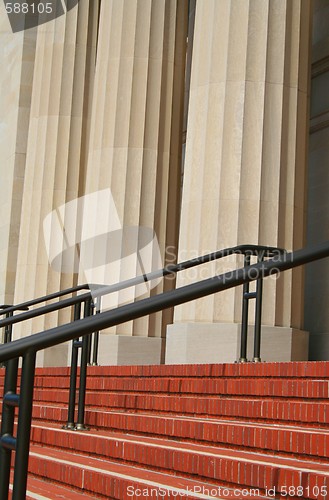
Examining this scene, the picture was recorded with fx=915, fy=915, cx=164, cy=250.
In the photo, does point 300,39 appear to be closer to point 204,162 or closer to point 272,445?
point 204,162

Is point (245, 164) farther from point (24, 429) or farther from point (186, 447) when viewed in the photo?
point (24, 429)

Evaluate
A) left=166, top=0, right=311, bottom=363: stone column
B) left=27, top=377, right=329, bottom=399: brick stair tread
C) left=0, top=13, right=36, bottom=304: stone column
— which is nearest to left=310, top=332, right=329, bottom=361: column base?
left=166, top=0, right=311, bottom=363: stone column

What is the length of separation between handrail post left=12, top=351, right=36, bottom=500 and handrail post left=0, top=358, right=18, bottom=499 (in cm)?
16

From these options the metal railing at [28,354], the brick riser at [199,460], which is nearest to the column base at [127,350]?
the brick riser at [199,460]

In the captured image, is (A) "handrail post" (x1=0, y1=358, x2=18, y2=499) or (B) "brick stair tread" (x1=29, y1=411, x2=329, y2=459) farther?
(B) "brick stair tread" (x1=29, y1=411, x2=329, y2=459)

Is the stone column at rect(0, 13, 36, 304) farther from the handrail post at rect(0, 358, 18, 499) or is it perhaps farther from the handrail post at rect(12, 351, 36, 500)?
the handrail post at rect(12, 351, 36, 500)

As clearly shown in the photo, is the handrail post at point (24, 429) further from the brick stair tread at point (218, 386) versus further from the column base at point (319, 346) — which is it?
the column base at point (319, 346)

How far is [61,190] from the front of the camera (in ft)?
68.4

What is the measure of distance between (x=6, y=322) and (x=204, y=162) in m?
5.82

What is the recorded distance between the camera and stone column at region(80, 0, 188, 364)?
54.0ft

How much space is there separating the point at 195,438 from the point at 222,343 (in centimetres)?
456

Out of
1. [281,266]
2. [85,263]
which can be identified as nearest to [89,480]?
[281,266]

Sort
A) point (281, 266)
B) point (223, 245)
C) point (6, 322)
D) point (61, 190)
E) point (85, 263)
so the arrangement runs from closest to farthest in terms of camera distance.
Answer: point (281, 266), point (6, 322), point (223, 245), point (85, 263), point (61, 190)

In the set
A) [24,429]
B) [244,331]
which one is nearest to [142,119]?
[244,331]
